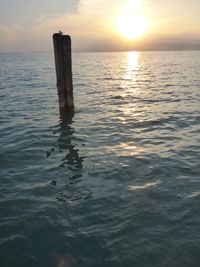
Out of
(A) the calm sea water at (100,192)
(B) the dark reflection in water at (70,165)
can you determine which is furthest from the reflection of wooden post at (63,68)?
(B) the dark reflection in water at (70,165)

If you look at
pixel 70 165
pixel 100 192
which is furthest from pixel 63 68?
pixel 100 192

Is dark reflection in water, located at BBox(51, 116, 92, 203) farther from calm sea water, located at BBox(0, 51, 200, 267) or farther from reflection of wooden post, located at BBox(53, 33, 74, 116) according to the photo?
reflection of wooden post, located at BBox(53, 33, 74, 116)

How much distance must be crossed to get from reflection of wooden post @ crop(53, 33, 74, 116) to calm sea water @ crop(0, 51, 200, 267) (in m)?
1.06

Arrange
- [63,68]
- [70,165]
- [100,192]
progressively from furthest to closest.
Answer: [63,68]
[70,165]
[100,192]

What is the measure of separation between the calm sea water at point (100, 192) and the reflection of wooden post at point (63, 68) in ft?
3.47

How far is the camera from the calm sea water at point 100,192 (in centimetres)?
617

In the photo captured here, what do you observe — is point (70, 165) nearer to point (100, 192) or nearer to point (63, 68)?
point (100, 192)

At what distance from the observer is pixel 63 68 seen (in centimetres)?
1561

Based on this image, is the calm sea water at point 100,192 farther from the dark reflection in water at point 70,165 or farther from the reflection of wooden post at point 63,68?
the reflection of wooden post at point 63,68

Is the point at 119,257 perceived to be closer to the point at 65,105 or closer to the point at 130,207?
A: the point at 130,207

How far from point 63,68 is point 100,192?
8857 mm

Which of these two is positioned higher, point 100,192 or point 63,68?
point 63,68

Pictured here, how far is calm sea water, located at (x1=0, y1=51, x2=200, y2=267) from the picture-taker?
20.2 ft

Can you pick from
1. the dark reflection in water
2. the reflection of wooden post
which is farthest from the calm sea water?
the reflection of wooden post
